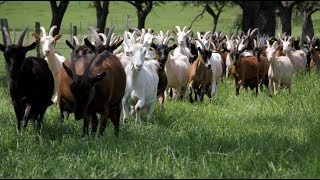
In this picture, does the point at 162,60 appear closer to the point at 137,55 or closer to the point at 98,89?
the point at 137,55

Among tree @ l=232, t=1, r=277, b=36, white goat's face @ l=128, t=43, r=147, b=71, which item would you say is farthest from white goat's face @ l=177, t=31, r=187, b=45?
tree @ l=232, t=1, r=277, b=36

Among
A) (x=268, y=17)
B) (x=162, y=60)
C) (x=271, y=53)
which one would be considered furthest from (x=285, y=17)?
(x=162, y=60)

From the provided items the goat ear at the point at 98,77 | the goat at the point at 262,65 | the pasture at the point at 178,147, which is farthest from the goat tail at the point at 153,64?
the goat at the point at 262,65

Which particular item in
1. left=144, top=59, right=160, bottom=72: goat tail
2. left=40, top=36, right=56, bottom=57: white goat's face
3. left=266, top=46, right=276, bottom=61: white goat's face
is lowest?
left=266, top=46, right=276, bottom=61: white goat's face

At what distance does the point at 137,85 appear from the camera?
31.4ft

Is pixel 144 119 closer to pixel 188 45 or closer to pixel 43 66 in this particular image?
pixel 43 66

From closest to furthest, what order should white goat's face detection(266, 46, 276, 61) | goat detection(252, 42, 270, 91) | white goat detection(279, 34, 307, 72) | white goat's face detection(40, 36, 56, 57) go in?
white goat's face detection(40, 36, 56, 57)
white goat's face detection(266, 46, 276, 61)
goat detection(252, 42, 270, 91)
white goat detection(279, 34, 307, 72)

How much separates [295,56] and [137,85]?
11.0m

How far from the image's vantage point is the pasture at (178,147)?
5797 mm

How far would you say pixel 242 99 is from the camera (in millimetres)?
12742

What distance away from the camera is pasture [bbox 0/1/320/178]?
5.80m

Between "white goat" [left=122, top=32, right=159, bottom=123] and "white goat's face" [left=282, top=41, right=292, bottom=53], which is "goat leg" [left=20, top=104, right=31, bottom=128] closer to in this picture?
"white goat" [left=122, top=32, right=159, bottom=123]

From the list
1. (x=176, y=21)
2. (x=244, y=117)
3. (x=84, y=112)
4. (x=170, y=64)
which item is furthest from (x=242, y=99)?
(x=176, y=21)

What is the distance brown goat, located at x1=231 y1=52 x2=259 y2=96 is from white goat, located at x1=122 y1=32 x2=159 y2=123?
5656 mm
